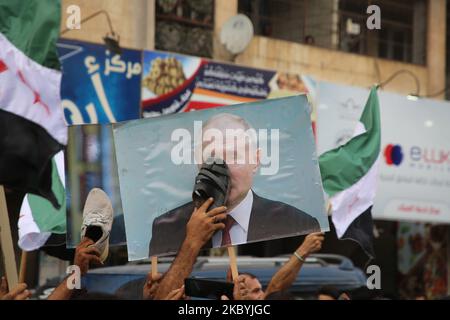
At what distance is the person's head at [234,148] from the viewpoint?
5637 millimetres

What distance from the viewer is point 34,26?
18.7 ft

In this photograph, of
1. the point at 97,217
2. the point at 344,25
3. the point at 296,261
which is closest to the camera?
the point at 97,217

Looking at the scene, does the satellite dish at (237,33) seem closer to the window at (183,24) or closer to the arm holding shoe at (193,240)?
the window at (183,24)

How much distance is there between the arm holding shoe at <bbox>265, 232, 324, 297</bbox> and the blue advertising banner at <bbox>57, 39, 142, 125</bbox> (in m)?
1.59

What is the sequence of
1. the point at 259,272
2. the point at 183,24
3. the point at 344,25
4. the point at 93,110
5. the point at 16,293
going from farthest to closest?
the point at 344,25
the point at 183,24
the point at 259,272
the point at 93,110
the point at 16,293

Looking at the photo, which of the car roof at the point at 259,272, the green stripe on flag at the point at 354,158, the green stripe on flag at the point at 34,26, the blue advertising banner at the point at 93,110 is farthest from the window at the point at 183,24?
the green stripe on flag at the point at 34,26

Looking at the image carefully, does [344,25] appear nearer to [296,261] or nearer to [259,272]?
[259,272]

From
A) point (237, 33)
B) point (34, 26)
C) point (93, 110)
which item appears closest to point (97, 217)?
point (34, 26)

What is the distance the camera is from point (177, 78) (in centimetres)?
1249

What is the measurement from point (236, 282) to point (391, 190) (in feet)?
31.2

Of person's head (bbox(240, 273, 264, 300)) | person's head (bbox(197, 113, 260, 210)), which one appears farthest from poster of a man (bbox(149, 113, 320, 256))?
person's head (bbox(240, 273, 264, 300))

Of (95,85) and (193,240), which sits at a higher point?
(95,85)

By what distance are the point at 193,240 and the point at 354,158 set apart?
2.62m
